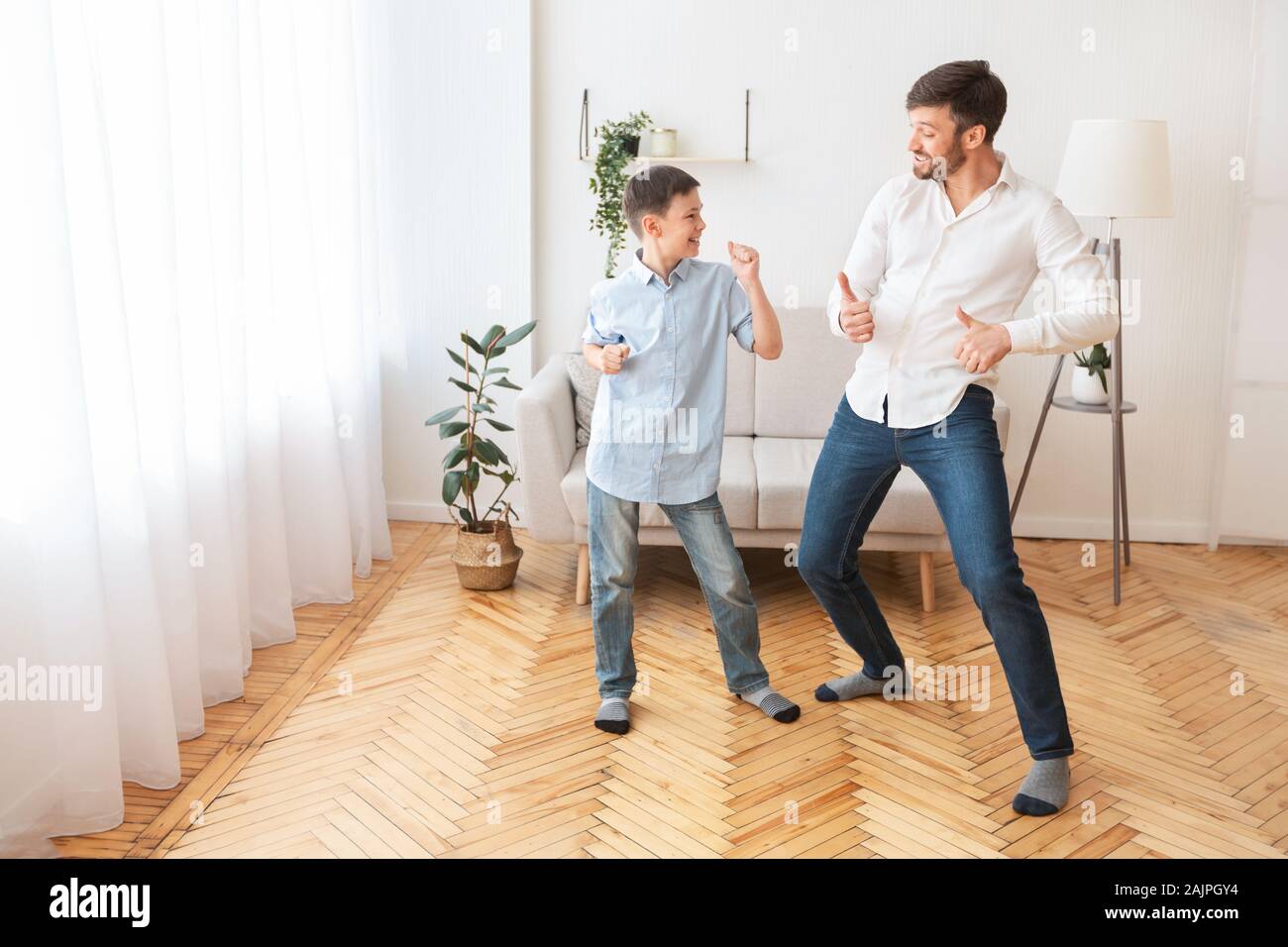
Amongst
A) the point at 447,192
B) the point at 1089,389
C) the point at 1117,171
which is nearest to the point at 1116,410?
the point at 1089,389

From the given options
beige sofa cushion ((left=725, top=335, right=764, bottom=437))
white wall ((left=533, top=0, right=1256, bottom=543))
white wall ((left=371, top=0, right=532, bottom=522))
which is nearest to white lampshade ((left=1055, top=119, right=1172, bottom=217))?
white wall ((left=533, top=0, right=1256, bottom=543))

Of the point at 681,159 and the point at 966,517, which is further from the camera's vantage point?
the point at 681,159

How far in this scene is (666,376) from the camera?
2.60 meters

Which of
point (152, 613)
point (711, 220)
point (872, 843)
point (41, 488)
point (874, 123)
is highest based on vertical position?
point (874, 123)

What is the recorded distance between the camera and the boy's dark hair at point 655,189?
253cm

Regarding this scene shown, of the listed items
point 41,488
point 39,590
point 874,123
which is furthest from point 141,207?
point 874,123

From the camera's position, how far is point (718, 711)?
2.93 metres

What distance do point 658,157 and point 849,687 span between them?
7.01ft

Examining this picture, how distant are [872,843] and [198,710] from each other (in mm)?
1595

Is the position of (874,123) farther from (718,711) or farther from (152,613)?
(152,613)

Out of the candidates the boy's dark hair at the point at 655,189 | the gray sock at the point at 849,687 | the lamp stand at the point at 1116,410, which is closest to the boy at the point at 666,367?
the boy's dark hair at the point at 655,189

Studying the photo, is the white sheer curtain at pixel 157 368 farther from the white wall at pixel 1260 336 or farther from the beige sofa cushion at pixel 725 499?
the white wall at pixel 1260 336

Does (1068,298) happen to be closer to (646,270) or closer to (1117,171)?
(646,270)

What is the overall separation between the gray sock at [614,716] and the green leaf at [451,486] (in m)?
1.12
